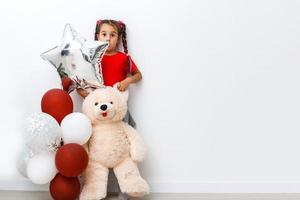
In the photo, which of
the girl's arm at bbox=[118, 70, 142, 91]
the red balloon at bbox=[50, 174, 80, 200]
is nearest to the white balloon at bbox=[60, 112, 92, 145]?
the red balloon at bbox=[50, 174, 80, 200]

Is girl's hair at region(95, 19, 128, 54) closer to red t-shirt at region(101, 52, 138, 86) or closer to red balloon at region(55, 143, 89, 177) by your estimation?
red t-shirt at region(101, 52, 138, 86)

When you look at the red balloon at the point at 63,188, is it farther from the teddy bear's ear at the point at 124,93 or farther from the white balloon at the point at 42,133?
the teddy bear's ear at the point at 124,93

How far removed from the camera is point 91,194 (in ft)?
6.04

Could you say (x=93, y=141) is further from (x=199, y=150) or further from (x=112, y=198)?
(x=199, y=150)

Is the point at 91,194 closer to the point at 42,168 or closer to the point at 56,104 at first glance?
the point at 42,168

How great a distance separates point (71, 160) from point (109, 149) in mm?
212

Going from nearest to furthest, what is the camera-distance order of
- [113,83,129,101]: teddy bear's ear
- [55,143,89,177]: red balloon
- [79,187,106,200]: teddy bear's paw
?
1. [55,143,89,177]: red balloon
2. [79,187,106,200]: teddy bear's paw
3. [113,83,129,101]: teddy bear's ear

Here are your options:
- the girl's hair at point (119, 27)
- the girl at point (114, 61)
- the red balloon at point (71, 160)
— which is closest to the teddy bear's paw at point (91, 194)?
the red balloon at point (71, 160)

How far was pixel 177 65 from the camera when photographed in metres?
2.12

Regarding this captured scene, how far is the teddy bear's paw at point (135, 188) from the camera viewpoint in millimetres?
1859

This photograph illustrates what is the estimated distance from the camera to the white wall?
209 centimetres

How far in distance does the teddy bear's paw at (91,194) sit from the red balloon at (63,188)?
29 mm

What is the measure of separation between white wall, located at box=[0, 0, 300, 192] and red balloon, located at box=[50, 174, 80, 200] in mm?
406

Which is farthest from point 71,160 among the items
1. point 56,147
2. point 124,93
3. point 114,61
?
point 114,61
